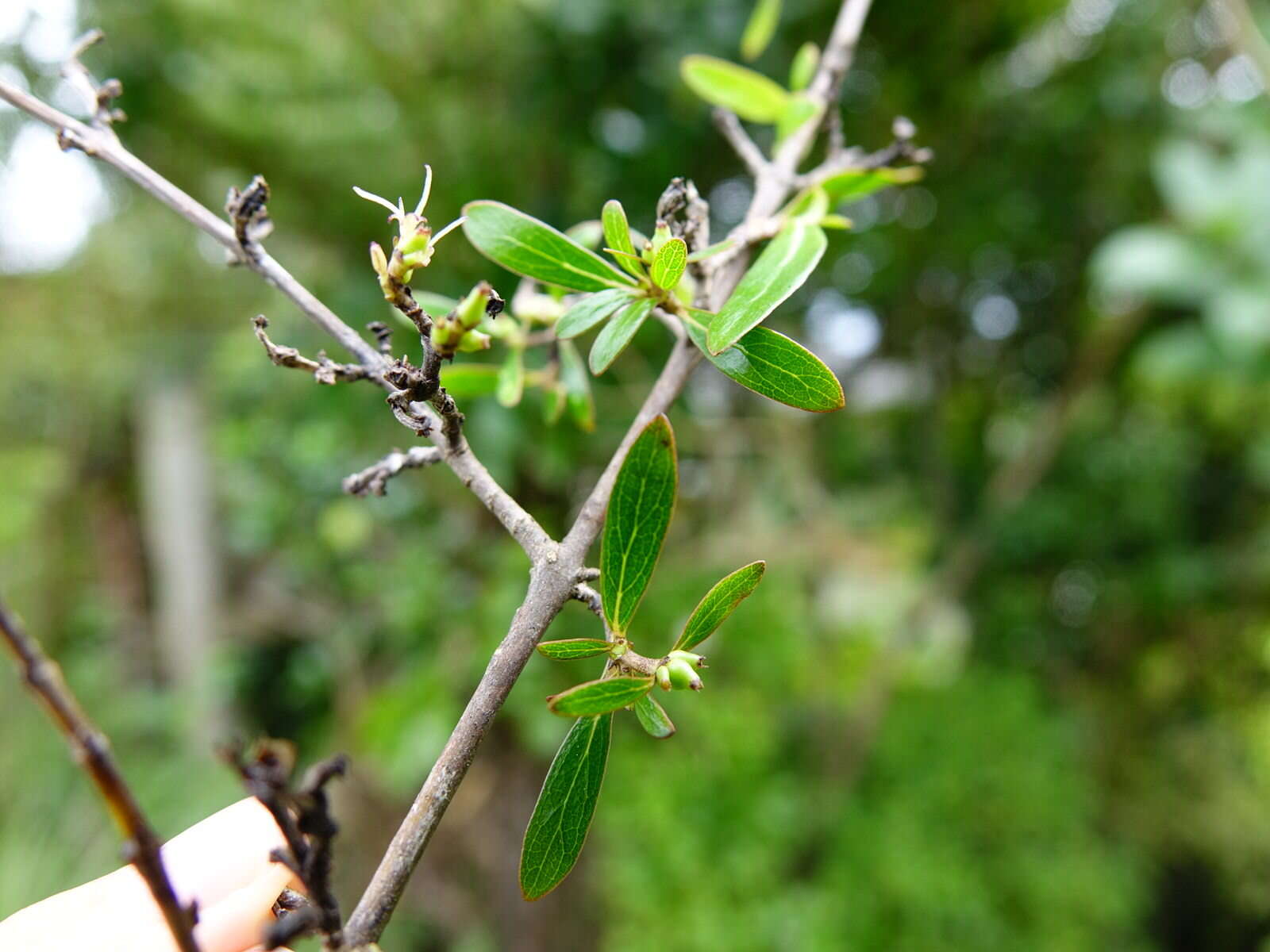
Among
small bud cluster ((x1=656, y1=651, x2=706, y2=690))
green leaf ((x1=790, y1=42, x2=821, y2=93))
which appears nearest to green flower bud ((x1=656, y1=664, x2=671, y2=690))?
small bud cluster ((x1=656, y1=651, x2=706, y2=690))

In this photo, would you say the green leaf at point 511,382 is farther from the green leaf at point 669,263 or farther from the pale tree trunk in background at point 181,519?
the pale tree trunk in background at point 181,519

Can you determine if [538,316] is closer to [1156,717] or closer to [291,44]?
[291,44]

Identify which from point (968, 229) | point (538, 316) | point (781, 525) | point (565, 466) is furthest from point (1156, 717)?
point (538, 316)

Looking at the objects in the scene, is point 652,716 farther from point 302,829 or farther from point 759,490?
point 759,490

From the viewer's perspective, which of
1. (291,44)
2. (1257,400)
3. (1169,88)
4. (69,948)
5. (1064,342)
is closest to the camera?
(69,948)

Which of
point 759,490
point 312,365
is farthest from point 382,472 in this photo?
point 759,490
